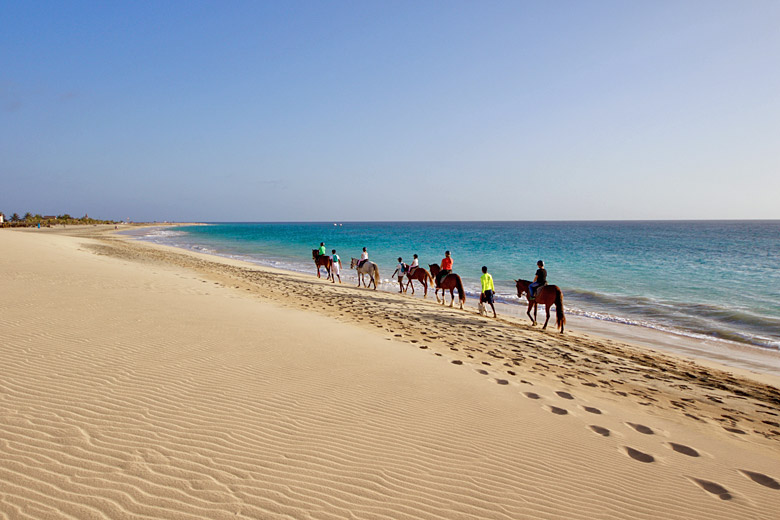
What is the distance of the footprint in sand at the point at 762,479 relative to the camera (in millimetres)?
4184

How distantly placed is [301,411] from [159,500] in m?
2.04

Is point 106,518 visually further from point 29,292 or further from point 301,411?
point 29,292

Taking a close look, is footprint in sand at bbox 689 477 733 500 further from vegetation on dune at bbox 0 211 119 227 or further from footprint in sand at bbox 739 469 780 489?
Result: vegetation on dune at bbox 0 211 119 227

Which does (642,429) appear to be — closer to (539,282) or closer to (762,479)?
(762,479)

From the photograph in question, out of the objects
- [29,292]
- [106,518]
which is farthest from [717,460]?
[29,292]

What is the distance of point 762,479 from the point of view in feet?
14.1

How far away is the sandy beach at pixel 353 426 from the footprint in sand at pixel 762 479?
4 cm

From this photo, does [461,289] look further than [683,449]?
Yes

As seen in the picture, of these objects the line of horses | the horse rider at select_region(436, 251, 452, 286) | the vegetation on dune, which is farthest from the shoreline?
the vegetation on dune

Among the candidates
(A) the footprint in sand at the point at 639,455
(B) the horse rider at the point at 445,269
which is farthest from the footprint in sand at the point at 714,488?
(B) the horse rider at the point at 445,269

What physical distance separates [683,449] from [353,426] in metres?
4.12

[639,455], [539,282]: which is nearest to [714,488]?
[639,455]

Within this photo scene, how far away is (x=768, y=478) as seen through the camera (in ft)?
14.2

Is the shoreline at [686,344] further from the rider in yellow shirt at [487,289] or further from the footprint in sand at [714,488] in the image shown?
the footprint in sand at [714,488]
